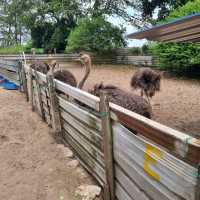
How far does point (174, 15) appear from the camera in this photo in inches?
542

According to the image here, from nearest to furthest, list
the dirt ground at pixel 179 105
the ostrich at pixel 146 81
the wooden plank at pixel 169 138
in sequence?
1. the wooden plank at pixel 169 138
2. the dirt ground at pixel 179 105
3. the ostrich at pixel 146 81

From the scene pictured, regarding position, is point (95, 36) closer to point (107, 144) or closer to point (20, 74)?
point (20, 74)

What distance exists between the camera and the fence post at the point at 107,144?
3.13 metres

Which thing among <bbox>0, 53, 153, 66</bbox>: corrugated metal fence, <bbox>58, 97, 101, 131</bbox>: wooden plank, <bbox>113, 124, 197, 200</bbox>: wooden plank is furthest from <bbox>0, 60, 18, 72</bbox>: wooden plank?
<bbox>113, 124, 197, 200</bbox>: wooden plank

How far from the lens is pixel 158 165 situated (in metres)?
2.30

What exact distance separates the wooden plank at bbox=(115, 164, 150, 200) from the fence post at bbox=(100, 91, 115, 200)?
95 millimetres

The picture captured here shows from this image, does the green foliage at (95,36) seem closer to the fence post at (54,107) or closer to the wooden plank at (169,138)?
the fence post at (54,107)

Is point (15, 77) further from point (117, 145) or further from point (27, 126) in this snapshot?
point (117, 145)

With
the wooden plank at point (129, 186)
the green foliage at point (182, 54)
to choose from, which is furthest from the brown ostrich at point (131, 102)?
the green foliage at point (182, 54)

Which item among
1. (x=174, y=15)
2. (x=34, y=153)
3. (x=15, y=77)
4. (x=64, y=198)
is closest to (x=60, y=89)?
(x=34, y=153)

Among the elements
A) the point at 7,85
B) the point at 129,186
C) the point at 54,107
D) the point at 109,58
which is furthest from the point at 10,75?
the point at 109,58

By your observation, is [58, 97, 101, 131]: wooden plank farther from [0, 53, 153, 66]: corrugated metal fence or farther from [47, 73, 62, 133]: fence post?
[0, 53, 153, 66]: corrugated metal fence

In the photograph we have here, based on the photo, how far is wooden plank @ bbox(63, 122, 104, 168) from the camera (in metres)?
3.61

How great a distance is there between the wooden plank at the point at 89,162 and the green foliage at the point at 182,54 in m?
8.49
